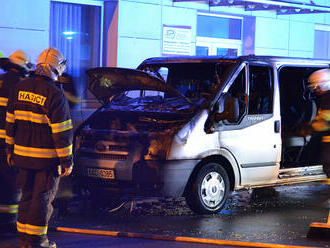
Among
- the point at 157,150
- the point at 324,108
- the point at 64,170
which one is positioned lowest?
the point at 157,150

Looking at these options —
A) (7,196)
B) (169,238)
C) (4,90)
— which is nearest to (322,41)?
(169,238)

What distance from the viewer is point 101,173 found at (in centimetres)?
862

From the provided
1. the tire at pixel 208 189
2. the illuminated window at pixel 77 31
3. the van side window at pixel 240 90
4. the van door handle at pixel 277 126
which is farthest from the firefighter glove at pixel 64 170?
the illuminated window at pixel 77 31

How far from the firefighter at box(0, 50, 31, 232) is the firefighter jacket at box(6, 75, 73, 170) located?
972mm

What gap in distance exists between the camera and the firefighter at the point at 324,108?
25.3ft

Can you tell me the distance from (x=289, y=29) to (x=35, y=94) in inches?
601

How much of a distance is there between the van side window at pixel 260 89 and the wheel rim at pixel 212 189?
1.09 meters

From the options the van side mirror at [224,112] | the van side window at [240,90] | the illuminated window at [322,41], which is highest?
the illuminated window at [322,41]

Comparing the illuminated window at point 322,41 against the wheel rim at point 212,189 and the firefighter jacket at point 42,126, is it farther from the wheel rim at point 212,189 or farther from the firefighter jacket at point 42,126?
the firefighter jacket at point 42,126

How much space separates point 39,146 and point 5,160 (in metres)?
1.15

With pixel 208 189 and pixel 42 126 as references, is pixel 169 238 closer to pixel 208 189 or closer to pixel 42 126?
pixel 208 189

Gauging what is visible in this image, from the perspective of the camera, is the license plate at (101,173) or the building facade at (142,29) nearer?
the license plate at (101,173)

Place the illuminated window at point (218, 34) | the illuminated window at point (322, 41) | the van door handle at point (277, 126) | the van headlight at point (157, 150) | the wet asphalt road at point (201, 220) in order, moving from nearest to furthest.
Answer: the wet asphalt road at point (201, 220)
the van headlight at point (157, 150)
the van door handle at point (277, 126)
the illuminated window at point (218, 34)
the illuminated window at point (322, 41)

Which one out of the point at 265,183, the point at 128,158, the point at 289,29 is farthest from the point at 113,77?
the point at 289,29
